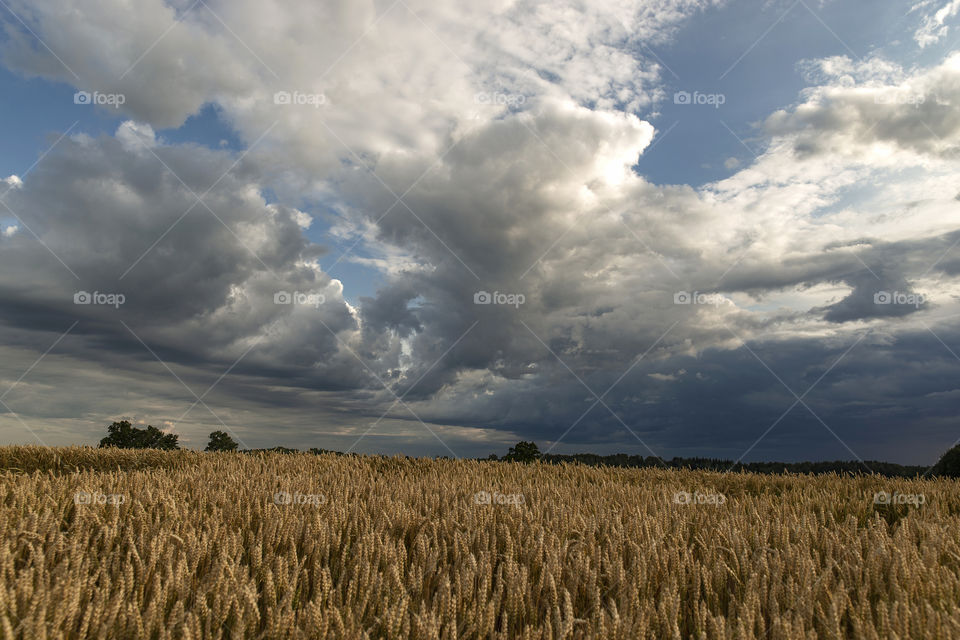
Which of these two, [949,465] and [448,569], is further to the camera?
[949,465]

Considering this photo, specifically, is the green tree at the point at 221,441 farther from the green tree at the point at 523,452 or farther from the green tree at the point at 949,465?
the green tree at the point at 949,465

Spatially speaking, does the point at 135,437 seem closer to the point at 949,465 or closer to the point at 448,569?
the point at 448,569

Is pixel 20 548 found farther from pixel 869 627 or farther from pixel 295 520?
pixel 869 627

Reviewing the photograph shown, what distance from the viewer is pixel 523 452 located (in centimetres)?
1343

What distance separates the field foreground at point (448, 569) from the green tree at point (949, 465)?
7546 millimetres

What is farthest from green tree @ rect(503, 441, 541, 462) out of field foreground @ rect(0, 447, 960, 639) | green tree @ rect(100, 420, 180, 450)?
green tree @ rect(100, 420, 180, 450)

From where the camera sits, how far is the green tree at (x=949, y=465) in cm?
1206

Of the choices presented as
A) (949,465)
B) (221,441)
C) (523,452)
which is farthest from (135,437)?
(949,465)

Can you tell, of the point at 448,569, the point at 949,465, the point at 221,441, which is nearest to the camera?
the point at 448,569

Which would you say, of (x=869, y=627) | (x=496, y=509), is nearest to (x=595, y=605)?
(x=869, y=627)

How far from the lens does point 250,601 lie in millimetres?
2473

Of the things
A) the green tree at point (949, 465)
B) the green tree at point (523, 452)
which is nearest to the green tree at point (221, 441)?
the green tree at point (523, 452)

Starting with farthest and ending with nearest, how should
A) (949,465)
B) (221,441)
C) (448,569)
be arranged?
(221,441) → (949,465) → (448,569)

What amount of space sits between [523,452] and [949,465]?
8.91 meters
